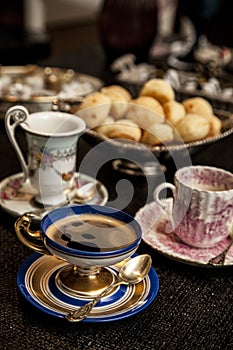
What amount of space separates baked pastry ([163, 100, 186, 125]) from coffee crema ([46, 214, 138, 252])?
30 cm

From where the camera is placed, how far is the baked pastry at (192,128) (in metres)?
0.83

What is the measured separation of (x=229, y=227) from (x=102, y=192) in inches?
7.4

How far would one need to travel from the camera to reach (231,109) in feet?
3.45

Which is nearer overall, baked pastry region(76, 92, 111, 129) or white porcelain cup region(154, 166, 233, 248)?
white porcelain cup region(154, 166, 233, 248)

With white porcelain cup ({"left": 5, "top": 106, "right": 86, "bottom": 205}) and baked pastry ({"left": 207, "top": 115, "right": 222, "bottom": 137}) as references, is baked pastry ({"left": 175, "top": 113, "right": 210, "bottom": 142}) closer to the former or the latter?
baked pastry ({"left": 207, "top": 115, "right": 222, "bottom": 137})

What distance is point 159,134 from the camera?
81cm

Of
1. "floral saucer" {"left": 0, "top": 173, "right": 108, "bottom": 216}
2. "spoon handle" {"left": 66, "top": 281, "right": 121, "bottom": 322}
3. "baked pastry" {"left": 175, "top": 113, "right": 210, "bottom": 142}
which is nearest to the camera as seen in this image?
"spoon handle" {"left": 66, "top": 281, "right": 121, "bottom": 322}

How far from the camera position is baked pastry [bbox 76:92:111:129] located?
2.76 ft

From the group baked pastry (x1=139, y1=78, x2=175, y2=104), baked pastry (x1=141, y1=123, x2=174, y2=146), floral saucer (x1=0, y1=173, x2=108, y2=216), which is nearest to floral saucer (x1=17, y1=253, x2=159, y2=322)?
floral saucer (x1=0, y1=173, x2=108, y2=216)

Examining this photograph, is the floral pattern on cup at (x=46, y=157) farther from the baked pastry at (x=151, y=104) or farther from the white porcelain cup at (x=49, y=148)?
the baked pastry at (x=151, y=104)

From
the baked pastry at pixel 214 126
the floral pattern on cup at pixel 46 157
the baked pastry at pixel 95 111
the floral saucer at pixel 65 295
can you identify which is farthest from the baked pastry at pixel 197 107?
the floral saucer at pixel 65 295

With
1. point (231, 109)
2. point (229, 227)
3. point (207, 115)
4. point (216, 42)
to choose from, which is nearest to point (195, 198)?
point (229, 227)

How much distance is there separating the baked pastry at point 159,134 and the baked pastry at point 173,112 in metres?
0.03

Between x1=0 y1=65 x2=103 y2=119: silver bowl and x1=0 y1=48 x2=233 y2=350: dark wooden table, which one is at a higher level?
x1=0 y1=48 x2=233 y2=350: dark wooden table
